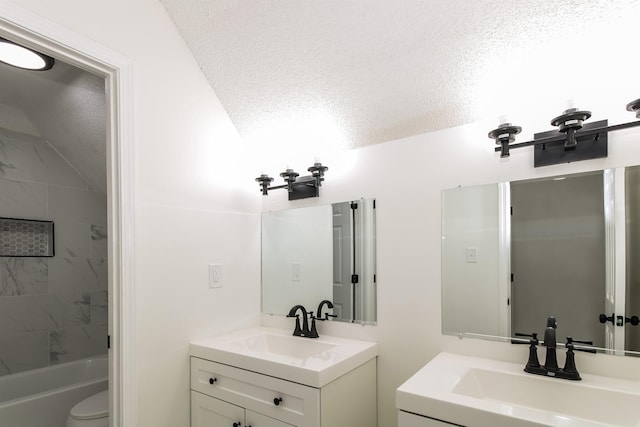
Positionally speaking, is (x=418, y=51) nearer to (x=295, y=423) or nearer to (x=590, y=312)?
(x=590, y=312)

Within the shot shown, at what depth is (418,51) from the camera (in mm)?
1484

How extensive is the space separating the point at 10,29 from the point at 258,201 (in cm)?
142

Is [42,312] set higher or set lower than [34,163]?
lower

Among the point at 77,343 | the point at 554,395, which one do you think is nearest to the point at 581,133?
the point at 554,395

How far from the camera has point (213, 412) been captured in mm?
1688

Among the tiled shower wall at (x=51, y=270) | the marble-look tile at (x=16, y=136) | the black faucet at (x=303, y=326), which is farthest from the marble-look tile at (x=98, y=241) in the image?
the black faucet at (x=303, y=326)

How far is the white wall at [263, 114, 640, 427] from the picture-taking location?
5.06 ft

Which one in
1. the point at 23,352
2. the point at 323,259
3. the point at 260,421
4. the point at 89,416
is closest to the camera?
the point at 260,421

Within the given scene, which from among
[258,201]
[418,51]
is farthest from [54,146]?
[418,51]

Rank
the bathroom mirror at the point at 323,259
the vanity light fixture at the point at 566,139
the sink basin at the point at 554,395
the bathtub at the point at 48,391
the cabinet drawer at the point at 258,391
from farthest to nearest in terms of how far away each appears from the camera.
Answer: the bathtub at the point at 48,391 → the bathroom mirror at the point at 323,259 → the cabinet drawer at the point at 258,391 → the vanity light fixture at the point at 566,139 → the sink basin at the point at 554,395

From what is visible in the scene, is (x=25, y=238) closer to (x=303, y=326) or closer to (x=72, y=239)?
(x=72, y=239)

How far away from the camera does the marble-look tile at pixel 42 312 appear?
2.45 metres

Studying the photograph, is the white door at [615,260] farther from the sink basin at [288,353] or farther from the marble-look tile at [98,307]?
the marble-look tile at [98,307]

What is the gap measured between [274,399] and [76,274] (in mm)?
2294
